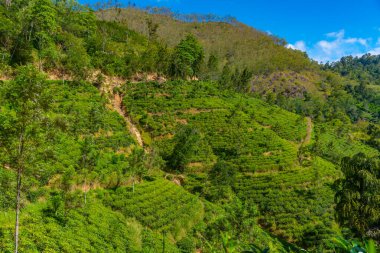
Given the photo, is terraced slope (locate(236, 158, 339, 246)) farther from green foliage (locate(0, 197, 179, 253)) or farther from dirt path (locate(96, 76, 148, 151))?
green foliage (locate(0, 197, 179, 253))

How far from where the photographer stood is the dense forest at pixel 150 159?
1808 centimetres

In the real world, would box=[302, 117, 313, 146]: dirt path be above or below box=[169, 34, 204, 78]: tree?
below

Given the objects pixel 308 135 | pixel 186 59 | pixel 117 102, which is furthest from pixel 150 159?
pixel 186 59

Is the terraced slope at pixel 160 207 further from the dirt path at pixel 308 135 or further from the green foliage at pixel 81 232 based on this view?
the dirt path at pixel 308 135

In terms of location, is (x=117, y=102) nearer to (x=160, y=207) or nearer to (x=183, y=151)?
(x=183, y=151)

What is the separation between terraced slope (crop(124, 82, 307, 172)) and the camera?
199ft

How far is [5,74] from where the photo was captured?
51125 millimetres

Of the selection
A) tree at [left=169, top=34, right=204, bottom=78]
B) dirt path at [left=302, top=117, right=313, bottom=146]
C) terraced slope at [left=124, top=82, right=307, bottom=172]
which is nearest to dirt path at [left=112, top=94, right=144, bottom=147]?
terraced slope at [left=124, top=82, right=307, bottom=172]

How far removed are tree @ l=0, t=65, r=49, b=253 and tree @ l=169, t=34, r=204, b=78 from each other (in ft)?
243

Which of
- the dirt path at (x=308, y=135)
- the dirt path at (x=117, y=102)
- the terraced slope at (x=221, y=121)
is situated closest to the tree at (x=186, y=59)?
the terraced slope at (x=221, y=121)

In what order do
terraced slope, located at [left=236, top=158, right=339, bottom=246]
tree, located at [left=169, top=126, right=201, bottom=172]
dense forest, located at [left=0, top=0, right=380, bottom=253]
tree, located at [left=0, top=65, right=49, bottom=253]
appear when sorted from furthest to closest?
tree, located at [left=169, top=126, right=201, bottom=172], terraced slope, located at [left=236, top=158, right=339, bottom=246], dense forest, located at [left=0, top=0, right=380, bottom=253], tree, located at [left=0, top=65, right=49, bottom=253]

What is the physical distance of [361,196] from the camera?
29672mm

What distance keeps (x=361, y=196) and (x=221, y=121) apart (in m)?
40.9

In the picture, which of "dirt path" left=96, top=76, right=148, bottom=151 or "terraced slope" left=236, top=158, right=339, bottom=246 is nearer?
"terraced slope" left=236, top=158, right=339, bottom=246
